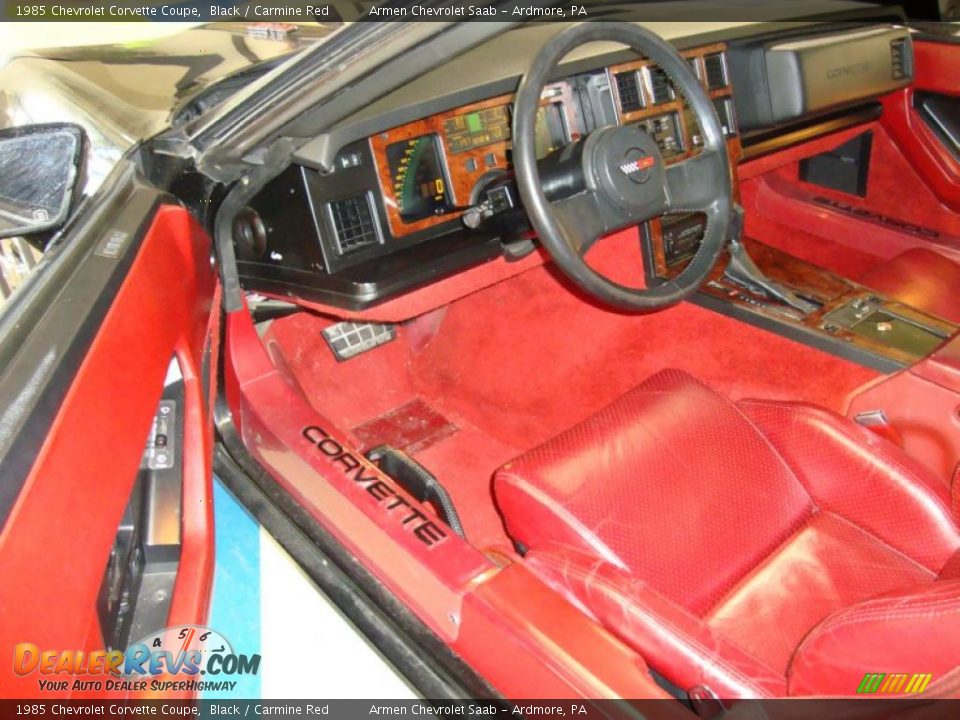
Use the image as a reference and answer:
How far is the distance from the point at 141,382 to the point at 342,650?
0.59 metres

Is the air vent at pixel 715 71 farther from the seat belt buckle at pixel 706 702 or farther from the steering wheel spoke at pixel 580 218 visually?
the seat belt buckle at pixel 706 702

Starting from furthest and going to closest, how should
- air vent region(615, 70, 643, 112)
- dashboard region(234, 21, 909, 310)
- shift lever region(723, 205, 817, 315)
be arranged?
shift lever region(723, 205, 817, 315) → air vent region(615, 70, 643, 112) → dashboard region(234, 21, 909, 310)

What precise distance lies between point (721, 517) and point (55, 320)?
45.9 inches

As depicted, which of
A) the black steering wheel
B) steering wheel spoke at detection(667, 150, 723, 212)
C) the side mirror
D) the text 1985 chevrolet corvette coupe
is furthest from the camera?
steering wheel spoke at detection(667, 150, 723, 212)

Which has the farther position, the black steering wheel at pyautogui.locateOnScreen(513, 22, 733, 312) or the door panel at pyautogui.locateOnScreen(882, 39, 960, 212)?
the door panel at pyautogui.locateOnScreen(882, 39, 960, 212)

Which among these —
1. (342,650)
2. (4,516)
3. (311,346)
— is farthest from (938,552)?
(311,346)

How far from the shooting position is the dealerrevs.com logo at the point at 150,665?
757 millimetres

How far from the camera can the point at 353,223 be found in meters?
1.59

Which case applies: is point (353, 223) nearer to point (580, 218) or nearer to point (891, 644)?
point (580, 218)

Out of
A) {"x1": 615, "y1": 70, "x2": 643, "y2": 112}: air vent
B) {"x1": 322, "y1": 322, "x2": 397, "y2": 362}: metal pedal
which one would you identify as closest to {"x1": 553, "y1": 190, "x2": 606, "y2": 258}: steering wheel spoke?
{"x1": 615, "y1": 70, "x2": 643, "y2": 112}: air vent

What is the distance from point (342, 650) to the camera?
1.30 m

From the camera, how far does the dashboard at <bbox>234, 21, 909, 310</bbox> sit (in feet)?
5.07

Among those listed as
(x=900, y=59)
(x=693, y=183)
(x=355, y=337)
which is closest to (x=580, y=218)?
(x=693, y=183)

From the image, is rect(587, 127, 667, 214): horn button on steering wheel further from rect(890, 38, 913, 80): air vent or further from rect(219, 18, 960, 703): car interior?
rect(890, 38, 913, 80): air vent
